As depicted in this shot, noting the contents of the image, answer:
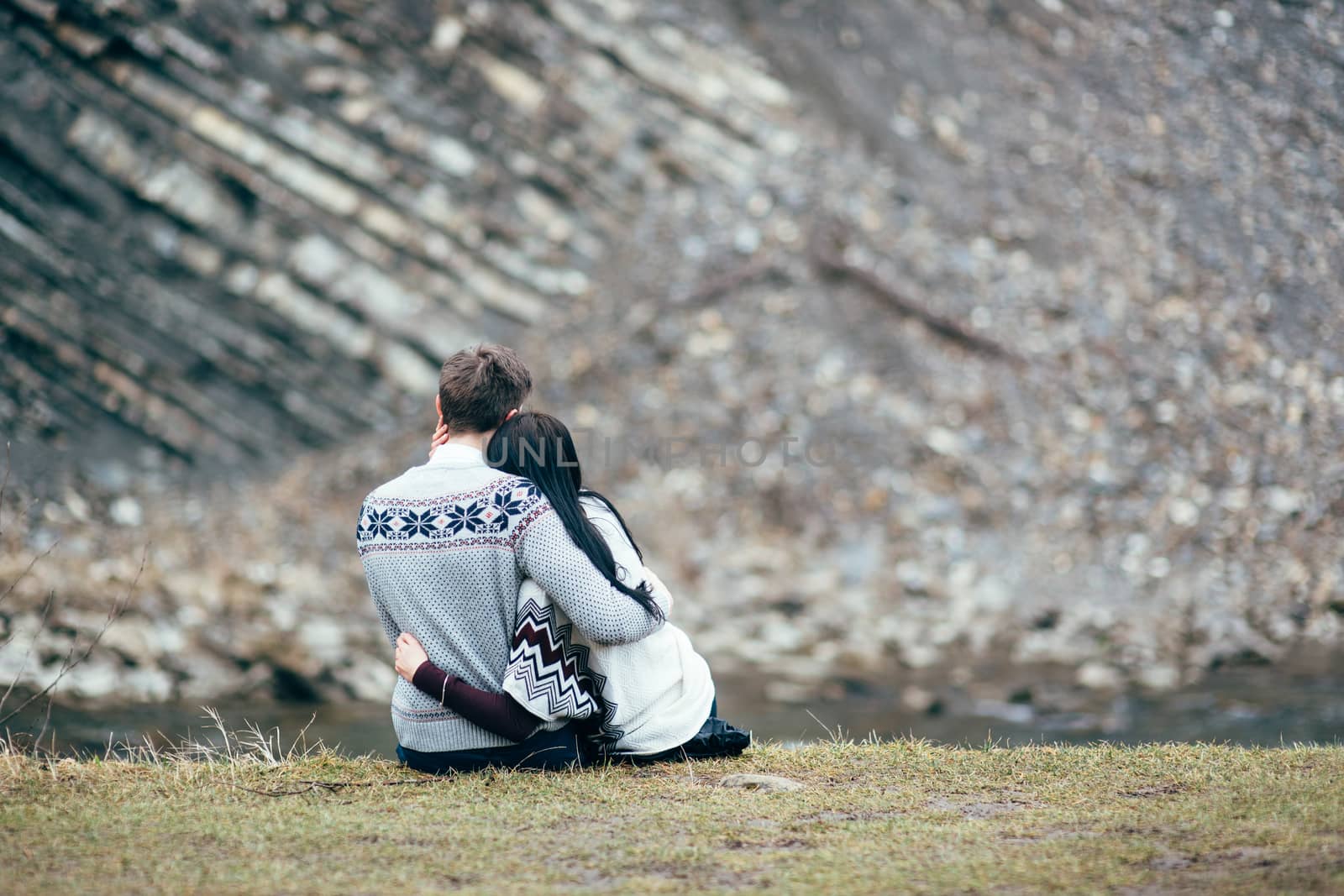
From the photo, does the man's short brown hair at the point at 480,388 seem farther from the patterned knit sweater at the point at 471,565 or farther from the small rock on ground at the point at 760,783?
the small rock on ground at the point at 760,783

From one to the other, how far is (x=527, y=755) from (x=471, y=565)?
0.58 m

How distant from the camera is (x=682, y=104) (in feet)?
32.9

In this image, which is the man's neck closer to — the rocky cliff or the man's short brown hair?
the man's short brown hair

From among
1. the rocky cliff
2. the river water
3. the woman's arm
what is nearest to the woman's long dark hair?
A: the woman's arm

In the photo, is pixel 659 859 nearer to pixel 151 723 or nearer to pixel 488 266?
pixel 151 723

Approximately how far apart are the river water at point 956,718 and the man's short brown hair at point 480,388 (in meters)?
4.03

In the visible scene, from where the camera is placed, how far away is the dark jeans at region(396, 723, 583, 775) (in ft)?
11.1

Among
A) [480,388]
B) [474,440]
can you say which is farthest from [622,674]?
[480,388]

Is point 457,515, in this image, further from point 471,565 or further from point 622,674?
point 622,674

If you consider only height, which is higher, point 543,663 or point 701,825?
point 543,663

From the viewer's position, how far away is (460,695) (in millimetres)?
3266

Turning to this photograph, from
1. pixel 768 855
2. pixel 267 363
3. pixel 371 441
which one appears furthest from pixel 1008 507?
pixel 768 855

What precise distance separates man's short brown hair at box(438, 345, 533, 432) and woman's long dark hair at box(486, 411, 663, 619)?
0.16 ft

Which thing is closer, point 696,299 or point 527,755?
point 527,755
